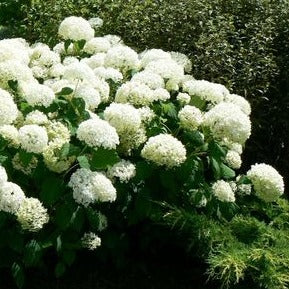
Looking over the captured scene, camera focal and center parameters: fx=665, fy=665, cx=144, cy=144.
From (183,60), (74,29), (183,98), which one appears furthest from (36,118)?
(183,60)

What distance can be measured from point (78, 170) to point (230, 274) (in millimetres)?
949

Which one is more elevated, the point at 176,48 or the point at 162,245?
the point at 176,48

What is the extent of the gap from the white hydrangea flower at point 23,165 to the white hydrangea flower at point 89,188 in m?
0.23

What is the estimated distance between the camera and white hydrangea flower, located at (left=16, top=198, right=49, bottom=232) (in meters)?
3.38

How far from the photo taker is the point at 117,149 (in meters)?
3.76

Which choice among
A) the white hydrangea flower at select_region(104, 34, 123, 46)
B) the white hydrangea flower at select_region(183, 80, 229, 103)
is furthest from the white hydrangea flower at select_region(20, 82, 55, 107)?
the white hydrangea flower at select_region(104, 34, 123, 46)

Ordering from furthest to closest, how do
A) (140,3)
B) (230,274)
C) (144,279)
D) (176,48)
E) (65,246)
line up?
(140,3), (176,48), (144,279), (65,246), (230,274)

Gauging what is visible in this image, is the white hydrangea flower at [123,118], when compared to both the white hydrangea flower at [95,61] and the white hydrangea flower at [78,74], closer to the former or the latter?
the white hydrangea flower at [78,74]

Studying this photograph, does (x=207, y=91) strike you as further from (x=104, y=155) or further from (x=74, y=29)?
(x=74, y=29)

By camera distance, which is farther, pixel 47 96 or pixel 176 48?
pixel 176 48

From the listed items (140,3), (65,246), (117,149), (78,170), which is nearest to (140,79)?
(117,149)

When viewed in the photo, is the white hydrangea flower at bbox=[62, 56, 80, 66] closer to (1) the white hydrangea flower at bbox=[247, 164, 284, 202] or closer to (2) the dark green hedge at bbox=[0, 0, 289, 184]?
(2) the dark green hedge at bbox=[0, 0, 289, 184]

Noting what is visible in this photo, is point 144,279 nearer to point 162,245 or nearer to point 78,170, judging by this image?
point 162,245

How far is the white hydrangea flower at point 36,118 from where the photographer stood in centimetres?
360
